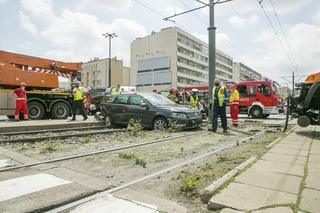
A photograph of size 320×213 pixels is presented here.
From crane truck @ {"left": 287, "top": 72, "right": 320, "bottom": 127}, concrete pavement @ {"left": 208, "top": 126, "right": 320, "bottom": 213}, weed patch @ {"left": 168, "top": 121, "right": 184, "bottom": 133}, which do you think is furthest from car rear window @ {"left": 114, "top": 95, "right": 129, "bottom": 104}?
concrete pavement @ {"left": 208, "top": 126, "right": 320, "bottom": 213}

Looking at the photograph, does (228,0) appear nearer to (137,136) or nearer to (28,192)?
(137,136)

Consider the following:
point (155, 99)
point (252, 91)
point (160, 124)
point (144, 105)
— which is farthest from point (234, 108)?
point (252, 91)

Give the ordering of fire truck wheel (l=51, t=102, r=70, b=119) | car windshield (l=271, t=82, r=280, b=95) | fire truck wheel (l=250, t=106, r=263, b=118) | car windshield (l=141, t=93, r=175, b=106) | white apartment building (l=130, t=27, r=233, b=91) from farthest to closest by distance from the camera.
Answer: white apartment building (l=130, t=27, r=233, b=91) → car windshield (l=271, t=82, r=280, b=95) → fire truck wheel (l=250, t=106, r=263, b=118) → fire truck wheel (l=51, t=102, r=70, b=119) → car windshield (l=141, t=93, r=175, b=106)

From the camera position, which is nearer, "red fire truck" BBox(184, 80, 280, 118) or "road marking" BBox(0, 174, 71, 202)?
"road marking" BBox(0, 174, 71, 202)

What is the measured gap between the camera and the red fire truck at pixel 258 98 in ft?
61.0

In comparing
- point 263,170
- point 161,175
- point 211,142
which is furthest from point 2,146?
point 263,170

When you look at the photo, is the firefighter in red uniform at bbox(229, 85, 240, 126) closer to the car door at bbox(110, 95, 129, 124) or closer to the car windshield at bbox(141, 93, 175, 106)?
the car windshield at bbox(141, 93, 175, 106)

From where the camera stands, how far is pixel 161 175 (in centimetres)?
429

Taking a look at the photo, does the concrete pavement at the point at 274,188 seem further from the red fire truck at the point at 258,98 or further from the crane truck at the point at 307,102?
the red fire truck at the point at 258,98

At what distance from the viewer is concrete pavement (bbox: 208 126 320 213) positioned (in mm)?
2793

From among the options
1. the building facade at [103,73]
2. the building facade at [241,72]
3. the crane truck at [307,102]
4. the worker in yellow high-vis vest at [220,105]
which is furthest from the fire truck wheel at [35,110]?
the building facade at [241,72]

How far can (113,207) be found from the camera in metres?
3.01

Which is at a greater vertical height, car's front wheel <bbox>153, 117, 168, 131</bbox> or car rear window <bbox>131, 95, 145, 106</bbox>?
car rear window <bbox>131, 95, 145, 106</bbox>

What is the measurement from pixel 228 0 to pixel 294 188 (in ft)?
35.6
